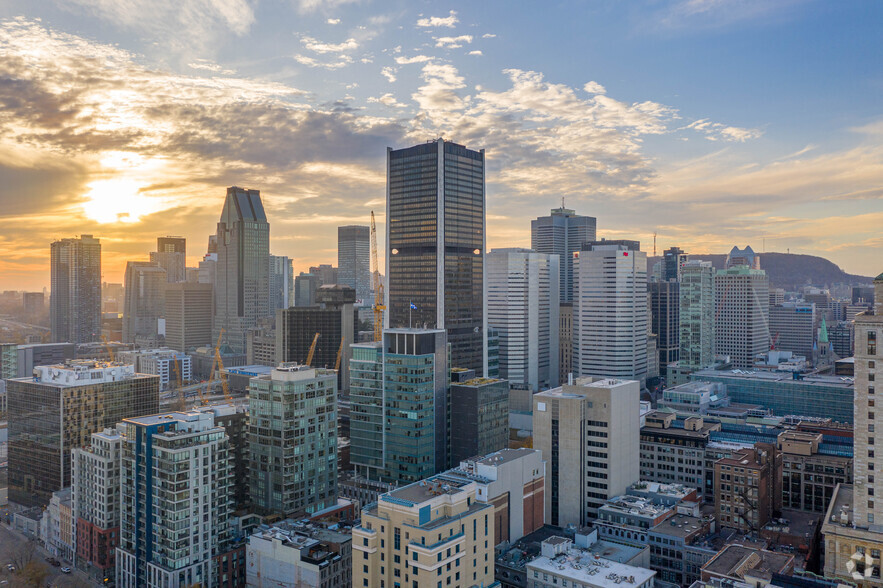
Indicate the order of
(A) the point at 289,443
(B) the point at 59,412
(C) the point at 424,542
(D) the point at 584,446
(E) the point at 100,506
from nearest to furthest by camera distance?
1. (C) the point at 424,542
2. (E) the point at 100,506
3. (A) the point at 289,443
4. (D) the point at 584,446
5. (B) the point at 59,412

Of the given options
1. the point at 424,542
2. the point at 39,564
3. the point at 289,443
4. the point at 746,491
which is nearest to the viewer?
the point at 424,542

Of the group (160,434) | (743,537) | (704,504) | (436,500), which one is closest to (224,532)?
(160,434)

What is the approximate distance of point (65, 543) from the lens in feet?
389

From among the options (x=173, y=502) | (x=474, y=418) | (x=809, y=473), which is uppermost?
(x=474, y=418)

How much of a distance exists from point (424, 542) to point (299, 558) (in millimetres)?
30916

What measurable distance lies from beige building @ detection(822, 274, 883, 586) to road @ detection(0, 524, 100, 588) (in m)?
111

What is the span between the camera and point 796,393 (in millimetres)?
183500

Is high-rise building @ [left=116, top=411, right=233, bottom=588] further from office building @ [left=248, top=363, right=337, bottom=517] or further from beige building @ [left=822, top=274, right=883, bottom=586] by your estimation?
beige building @ [left=822, top=274, right=883, bottom=586]

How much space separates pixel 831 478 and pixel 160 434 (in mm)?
119363

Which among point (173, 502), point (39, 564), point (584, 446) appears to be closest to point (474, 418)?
A: point (584, 446)

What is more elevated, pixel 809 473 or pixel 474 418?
pixel 474 418

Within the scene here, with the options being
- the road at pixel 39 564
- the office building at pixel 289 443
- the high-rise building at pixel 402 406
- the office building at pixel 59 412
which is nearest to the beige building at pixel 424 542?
the office building at pixel 289 443

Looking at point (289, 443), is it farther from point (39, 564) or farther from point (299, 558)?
point (39, 564)

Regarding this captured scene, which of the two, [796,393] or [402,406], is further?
[796,393]
